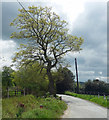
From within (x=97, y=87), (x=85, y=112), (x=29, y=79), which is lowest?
(x=97, y=87)

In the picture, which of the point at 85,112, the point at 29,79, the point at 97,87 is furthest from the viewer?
the point at 97,87

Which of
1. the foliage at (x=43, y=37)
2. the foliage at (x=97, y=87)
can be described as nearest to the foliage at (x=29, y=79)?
the foliage at (x=43, y=37)

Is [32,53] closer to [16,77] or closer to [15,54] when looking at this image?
[15,54]

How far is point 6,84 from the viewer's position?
63.2 feet

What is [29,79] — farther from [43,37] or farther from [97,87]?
[97,87]

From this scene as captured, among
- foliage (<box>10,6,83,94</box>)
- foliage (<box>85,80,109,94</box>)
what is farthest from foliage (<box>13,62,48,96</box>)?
foliage (<box>85,80,109,94</box>)

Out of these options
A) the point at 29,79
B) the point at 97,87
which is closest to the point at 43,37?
the point at 29,79

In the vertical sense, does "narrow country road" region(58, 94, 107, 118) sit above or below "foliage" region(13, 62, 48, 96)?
below

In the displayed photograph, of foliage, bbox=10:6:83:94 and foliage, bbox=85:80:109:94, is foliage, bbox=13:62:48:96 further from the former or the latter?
foliage, bbox=85:80:109:94

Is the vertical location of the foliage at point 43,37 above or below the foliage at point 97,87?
above

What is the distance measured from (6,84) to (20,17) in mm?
12232

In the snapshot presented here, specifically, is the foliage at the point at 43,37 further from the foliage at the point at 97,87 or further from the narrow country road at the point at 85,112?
the foliage at the point at 97,87

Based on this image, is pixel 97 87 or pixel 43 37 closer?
pixel 43 37

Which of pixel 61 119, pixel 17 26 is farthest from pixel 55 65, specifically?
pixel 61 119
